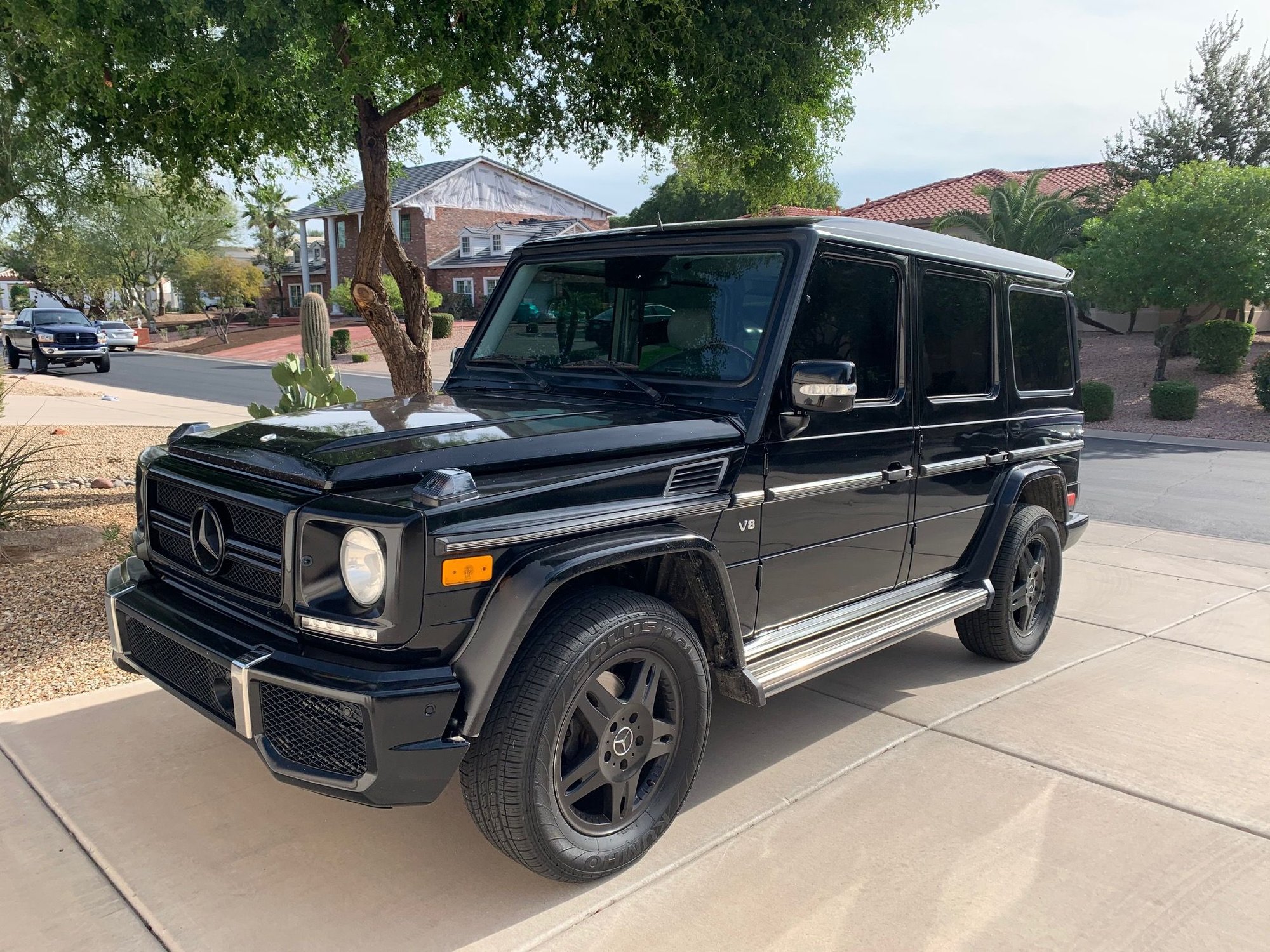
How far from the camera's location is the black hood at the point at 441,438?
2826 millimetres

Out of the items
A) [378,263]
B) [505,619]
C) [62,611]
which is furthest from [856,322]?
[378,263]

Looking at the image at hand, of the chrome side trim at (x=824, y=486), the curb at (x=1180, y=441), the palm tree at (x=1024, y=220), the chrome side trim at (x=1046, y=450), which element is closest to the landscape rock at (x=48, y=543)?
the chrome side trim at (x=824, y=486)

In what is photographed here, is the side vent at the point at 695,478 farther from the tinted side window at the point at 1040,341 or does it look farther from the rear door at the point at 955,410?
the tinted side window at the point at 1040,341

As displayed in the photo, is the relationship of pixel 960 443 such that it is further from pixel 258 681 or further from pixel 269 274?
pixel 269 274

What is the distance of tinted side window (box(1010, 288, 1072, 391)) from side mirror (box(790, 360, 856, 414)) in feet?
6.05

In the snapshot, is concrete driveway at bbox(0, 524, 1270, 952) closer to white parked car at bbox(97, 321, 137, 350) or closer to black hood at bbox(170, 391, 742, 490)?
black hood at bbox(170, 391, 742, 490)

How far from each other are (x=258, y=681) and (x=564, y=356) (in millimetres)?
1904

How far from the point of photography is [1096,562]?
24.2 feet

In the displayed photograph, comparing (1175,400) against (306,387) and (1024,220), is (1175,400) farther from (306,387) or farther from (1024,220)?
(306,387)

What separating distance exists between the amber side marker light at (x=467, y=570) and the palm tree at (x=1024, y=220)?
24.0 m

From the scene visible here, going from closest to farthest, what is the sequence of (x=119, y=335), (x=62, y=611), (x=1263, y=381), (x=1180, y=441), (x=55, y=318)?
(x=62, y=611) < (x=1180, y=441) < (x=1263, y=381) < (x=55, y=318) < (x=119, y=335)

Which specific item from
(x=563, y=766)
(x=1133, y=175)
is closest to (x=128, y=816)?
(x=563, y=766)

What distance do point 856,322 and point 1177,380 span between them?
2034 cm

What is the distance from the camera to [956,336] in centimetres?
442
